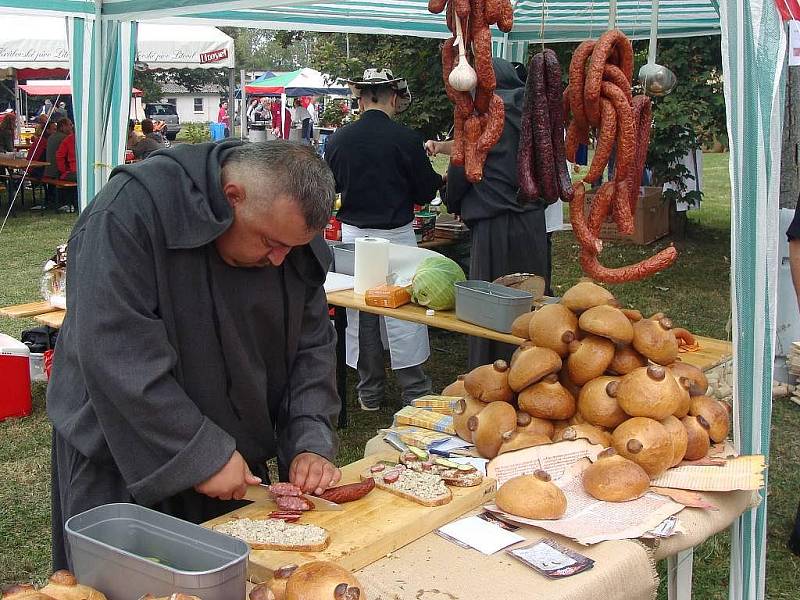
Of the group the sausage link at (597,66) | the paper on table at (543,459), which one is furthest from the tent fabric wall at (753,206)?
the paper on table at (543,459)

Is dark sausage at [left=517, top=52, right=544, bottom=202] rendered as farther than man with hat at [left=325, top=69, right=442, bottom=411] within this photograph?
No

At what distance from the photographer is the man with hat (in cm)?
549

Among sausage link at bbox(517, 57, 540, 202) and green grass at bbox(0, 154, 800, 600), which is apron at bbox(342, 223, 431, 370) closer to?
green grass at bbox(0, 154, 800, 600)

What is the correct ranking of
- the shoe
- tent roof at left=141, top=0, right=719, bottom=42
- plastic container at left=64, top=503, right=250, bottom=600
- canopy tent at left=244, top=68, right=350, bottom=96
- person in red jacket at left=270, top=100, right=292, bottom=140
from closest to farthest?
1. plastic container at left=64, top=503, right=250, bottom=600
2. the shoe
3. tent roof at left=141, top=0, right=719, bottom=42
4. person in red jacket at left=270, top=100, right=292, bottom=140
5. canopy tent at left=244, top=68, right=350, bottom=96

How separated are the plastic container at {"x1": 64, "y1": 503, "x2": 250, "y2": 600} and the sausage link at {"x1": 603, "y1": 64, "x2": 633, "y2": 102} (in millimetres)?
2095

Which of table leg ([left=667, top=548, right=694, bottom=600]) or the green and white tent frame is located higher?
the green and white tent frame

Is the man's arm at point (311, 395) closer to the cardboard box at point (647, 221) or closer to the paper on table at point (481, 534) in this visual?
the paper on table at point (481, 534)

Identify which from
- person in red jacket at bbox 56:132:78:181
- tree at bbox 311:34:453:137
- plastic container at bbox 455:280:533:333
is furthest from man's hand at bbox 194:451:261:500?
person in red jacket at bbox 56:132:78:181

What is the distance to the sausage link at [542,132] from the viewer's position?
10.5 feet

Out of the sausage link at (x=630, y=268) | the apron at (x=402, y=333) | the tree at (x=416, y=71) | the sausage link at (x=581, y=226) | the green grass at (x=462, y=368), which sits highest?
the tree at (x=416, y=71)

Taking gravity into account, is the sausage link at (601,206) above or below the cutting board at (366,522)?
above

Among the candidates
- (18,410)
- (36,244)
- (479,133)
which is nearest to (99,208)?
(479,133)

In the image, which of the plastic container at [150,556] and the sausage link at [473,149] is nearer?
the plastic container at [150,556]

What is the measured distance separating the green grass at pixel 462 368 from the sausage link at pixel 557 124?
1.78 m
